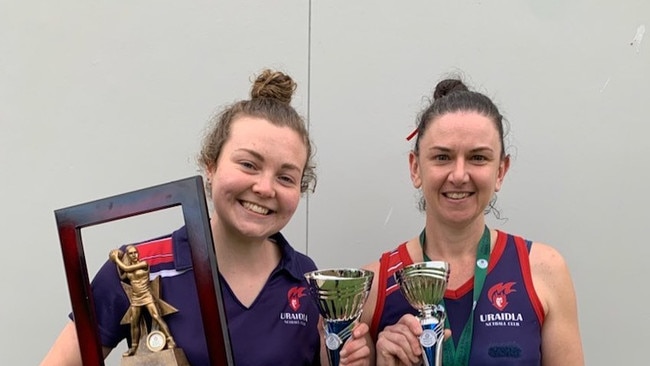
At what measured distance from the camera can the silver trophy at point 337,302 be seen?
1325mm

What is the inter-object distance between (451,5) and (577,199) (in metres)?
0.82

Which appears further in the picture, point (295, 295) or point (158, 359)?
point (295, 295)

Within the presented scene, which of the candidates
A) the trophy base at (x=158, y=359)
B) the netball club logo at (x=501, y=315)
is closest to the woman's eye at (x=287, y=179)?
the trophy base at (x=158, y=359)

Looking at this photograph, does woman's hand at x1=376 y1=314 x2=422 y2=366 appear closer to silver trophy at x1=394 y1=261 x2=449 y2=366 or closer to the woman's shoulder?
silver trophy at x1=394 y1=261 x2=449 y2=366

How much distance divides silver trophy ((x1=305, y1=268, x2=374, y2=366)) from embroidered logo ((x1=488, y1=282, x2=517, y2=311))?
1.10 feet

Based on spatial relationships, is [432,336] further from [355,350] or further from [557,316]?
[557,316]

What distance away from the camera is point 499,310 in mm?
1463

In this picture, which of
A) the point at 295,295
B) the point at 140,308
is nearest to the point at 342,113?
the point at 295,295

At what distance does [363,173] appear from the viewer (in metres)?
2.10

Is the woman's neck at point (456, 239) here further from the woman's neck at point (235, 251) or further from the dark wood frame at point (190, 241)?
the dark wood frame at point (190, 241)

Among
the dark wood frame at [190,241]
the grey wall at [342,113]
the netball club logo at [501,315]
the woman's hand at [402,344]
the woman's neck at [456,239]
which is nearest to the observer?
the dark wood frame at [190,241]

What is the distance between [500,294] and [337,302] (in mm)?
441

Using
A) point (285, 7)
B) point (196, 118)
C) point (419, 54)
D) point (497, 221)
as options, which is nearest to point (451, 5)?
point (419, 54)

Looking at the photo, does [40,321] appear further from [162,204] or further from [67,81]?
[162,204]
